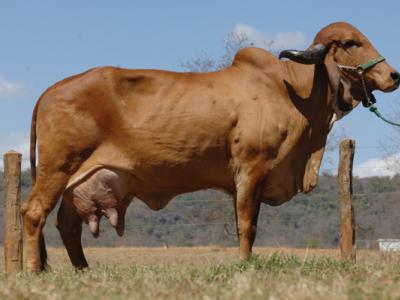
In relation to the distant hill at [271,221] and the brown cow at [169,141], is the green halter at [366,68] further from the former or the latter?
the distant hill at [271,221]

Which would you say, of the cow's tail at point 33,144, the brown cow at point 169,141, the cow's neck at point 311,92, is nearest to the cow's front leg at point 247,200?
the brown cow at point 169,141

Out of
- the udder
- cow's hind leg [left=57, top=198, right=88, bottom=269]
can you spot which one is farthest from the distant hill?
the udder

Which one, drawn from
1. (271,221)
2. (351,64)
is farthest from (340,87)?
(271,221)

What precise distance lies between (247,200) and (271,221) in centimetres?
2627

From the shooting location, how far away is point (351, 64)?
9648mm

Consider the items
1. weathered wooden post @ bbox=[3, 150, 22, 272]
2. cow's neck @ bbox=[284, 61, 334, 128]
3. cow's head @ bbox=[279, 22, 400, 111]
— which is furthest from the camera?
weathered wooden post @ bbox=[3, 150, 22, 272]

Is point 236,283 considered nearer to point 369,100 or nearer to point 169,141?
point 169,141

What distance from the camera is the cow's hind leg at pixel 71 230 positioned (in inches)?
377

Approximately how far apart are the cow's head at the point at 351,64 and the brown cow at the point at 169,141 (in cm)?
18

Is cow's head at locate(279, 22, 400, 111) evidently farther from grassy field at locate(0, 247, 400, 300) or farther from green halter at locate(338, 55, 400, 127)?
grassy field at locate(0, 247, 400, 300)

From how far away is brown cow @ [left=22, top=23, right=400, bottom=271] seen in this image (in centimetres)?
891

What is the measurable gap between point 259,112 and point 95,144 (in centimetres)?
168

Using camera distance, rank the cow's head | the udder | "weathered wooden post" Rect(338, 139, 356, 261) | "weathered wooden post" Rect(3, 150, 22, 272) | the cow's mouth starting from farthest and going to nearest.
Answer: "weathered wooden post" Rect(338, 139, 356, 261), "weathered wooden post" Rect(3, 150, 22, 272), the cow's mouth, the cow's head, the udder

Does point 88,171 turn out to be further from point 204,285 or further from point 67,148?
point 204,285
